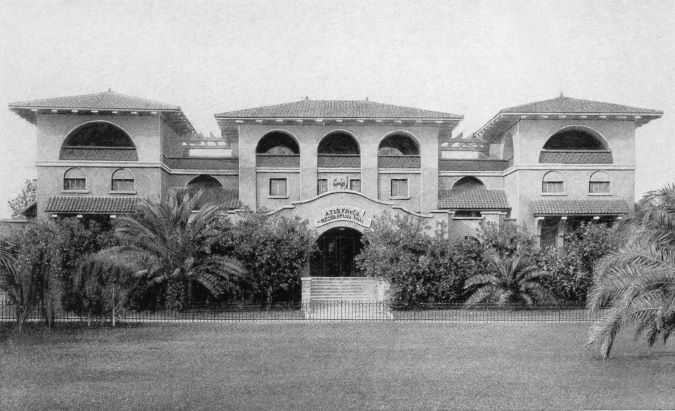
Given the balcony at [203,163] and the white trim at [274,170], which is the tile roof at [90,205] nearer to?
the balcony at [203,163]

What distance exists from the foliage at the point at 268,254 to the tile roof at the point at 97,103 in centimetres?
988

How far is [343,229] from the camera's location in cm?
3850

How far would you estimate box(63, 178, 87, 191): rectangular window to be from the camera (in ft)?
126

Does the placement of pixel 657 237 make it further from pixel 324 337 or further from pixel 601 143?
pixel 601 143

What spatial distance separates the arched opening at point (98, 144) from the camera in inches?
1518

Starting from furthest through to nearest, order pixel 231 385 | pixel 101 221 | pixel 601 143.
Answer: pixel 601 143 < pixel 101 221 < pixel 231 385

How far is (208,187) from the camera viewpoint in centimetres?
4159

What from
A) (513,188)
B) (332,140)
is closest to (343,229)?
(332,140)

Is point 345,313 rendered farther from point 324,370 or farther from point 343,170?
point 324,370

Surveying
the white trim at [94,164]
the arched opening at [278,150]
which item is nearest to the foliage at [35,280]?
the white trim at [94,164]

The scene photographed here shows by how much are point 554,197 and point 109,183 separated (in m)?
25.3

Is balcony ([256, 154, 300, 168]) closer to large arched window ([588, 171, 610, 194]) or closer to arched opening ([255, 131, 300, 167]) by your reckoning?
arched opening ([255, 131, 300, 167])

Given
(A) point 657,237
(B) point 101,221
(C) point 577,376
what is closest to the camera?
(C) point 577,376

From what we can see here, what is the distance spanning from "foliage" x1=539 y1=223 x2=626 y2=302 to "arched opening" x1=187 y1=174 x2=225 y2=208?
1868 centimetres
